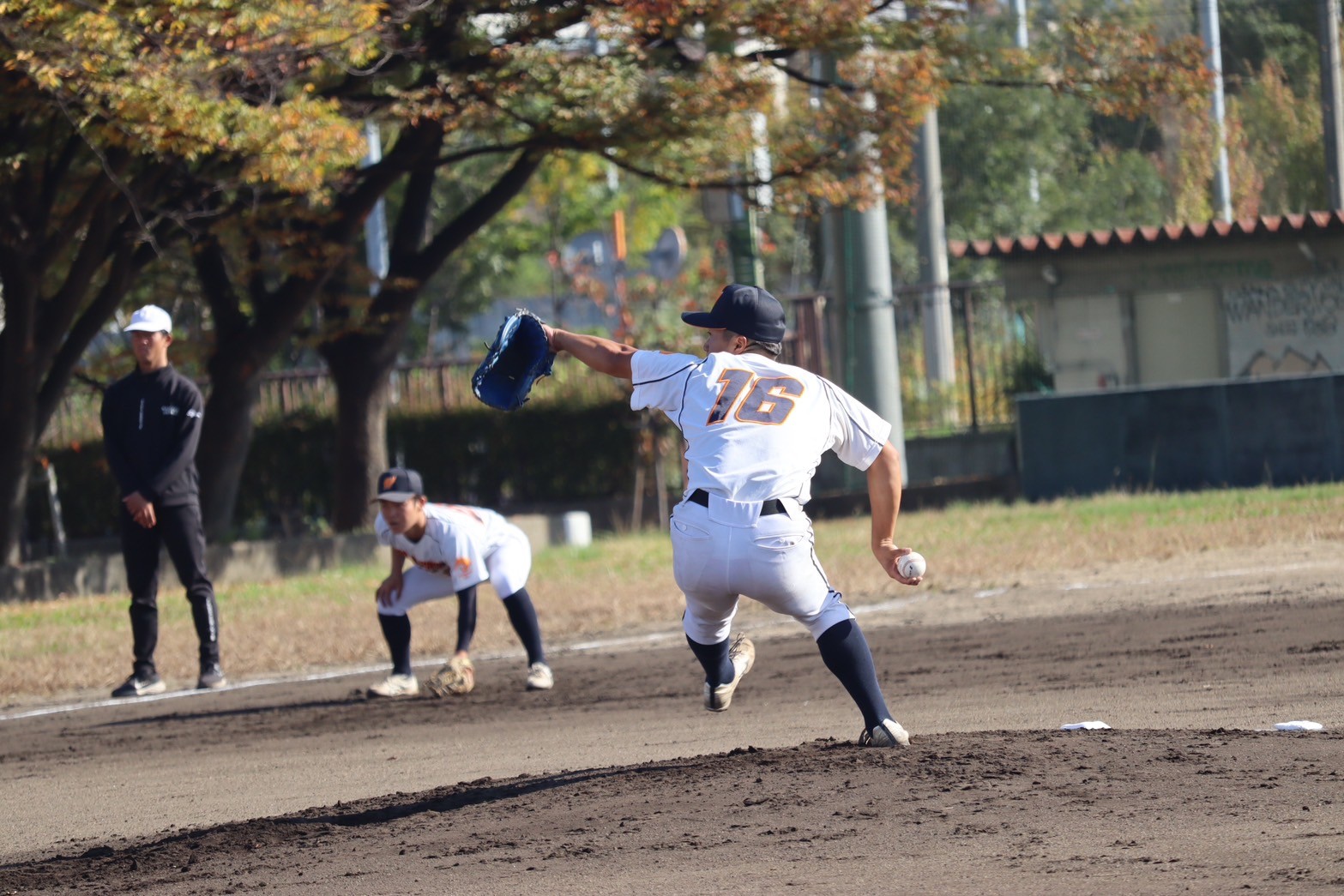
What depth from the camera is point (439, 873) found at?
4.89 metres

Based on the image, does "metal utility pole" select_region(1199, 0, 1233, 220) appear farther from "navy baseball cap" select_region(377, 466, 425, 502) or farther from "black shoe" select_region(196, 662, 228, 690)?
"black shoe" select_region(196, 662, 228, 690)

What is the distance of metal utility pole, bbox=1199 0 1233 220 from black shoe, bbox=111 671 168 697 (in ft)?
56.4

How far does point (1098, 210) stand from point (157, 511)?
68.9 feet

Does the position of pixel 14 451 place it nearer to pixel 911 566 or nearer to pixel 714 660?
pixel 714 660

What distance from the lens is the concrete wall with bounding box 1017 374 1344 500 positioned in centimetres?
1739

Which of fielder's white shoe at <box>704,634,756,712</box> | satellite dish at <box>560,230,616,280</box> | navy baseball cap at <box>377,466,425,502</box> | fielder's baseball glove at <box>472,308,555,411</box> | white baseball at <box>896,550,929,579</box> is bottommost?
fielder's white shoe at <box>704,634,756,712</box>

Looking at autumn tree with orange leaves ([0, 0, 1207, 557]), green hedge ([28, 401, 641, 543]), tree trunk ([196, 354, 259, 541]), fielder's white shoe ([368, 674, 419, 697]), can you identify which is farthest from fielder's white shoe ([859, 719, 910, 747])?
green hedge ([28, 401, 641, 543])

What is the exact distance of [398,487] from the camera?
8.84 metres

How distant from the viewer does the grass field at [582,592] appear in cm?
1162

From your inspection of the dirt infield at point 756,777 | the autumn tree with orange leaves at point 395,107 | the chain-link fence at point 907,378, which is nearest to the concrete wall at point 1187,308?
the chain-link fence at point 907,378

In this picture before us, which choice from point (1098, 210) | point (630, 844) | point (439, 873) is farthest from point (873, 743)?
point (1098, 210)

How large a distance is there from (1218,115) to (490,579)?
60.0 ft

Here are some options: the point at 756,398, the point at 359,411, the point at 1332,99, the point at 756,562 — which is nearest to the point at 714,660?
the point at 756,562

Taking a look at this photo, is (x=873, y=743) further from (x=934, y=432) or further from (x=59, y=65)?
(x=934, y=432)
